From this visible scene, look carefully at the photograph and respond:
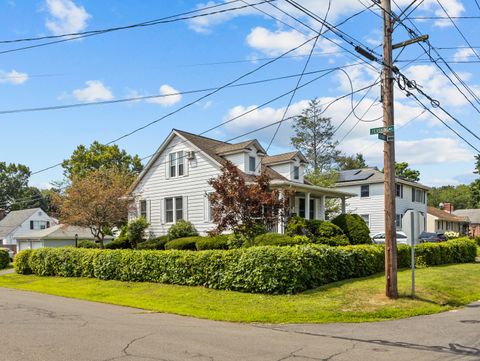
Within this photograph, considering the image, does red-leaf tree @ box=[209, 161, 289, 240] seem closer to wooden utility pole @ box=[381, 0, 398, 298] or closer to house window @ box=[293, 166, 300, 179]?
wooden utility pole @ box=[381, 0, 398, 298]

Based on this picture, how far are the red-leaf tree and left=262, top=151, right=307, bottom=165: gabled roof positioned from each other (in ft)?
35.2

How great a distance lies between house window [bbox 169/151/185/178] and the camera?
3037cm

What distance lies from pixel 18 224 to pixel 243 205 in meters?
50.9

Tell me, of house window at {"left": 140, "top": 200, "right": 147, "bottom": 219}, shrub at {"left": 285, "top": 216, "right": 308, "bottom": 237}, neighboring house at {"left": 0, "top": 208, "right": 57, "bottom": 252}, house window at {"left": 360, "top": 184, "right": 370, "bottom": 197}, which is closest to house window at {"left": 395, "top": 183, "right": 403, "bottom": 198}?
house window at {"left": 360, "top": 184, "right": 370, "bottom": 197}

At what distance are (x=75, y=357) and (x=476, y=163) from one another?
52809 mm

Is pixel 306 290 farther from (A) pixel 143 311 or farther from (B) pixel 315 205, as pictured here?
(B) pixel 315 205

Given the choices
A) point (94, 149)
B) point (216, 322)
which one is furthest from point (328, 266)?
point (94, 149)

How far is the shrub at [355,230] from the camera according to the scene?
2633 cm

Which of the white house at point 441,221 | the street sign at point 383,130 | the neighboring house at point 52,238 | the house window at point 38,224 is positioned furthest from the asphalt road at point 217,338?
the house window at point 38,224

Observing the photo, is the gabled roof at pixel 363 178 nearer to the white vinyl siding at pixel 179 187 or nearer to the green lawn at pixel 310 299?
the white vinyl siding at pixel 179 187

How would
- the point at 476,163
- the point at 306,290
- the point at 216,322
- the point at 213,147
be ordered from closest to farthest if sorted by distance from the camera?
the point at 216,322 < the point at 306,290 < the point at 213,147 < the point at 476,163

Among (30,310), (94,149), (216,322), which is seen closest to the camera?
(216,322)

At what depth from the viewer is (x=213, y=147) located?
3097cm

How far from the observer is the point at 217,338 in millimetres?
9258
